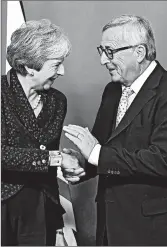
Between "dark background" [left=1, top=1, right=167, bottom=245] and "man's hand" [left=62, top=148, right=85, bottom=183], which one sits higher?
"dark background" [left=1, top=1, right=167, bottom=245]

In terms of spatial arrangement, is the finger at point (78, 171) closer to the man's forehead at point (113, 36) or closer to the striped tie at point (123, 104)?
the striped tie at point (123, 104)

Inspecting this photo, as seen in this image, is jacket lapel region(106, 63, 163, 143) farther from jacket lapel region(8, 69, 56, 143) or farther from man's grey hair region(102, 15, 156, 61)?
jacket lapel region(8, 69, 56, 143)

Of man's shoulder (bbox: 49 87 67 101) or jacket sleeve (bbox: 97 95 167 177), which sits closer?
jacket sleeve (bbox: 97 95 167 177)

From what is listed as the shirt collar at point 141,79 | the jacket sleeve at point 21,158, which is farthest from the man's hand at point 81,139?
the shirt collar at point 141,79

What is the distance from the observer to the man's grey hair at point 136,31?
1.33 m

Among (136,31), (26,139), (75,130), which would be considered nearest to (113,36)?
(136,31)

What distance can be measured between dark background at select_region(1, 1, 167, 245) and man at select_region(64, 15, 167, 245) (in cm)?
12

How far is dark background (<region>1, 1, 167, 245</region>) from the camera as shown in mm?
1500

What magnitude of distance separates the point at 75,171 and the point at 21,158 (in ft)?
0.63

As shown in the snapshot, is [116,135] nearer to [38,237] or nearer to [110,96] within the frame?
[110,96]

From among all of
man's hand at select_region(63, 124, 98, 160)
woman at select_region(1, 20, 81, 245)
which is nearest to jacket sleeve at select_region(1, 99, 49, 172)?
woman at select_region(1, 20, 81, 245)

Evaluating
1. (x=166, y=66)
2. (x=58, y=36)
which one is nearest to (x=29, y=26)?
(x=58, y=36)

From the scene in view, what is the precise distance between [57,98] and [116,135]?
0.24 meters

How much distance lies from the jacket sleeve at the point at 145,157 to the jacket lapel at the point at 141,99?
1.6 inches
